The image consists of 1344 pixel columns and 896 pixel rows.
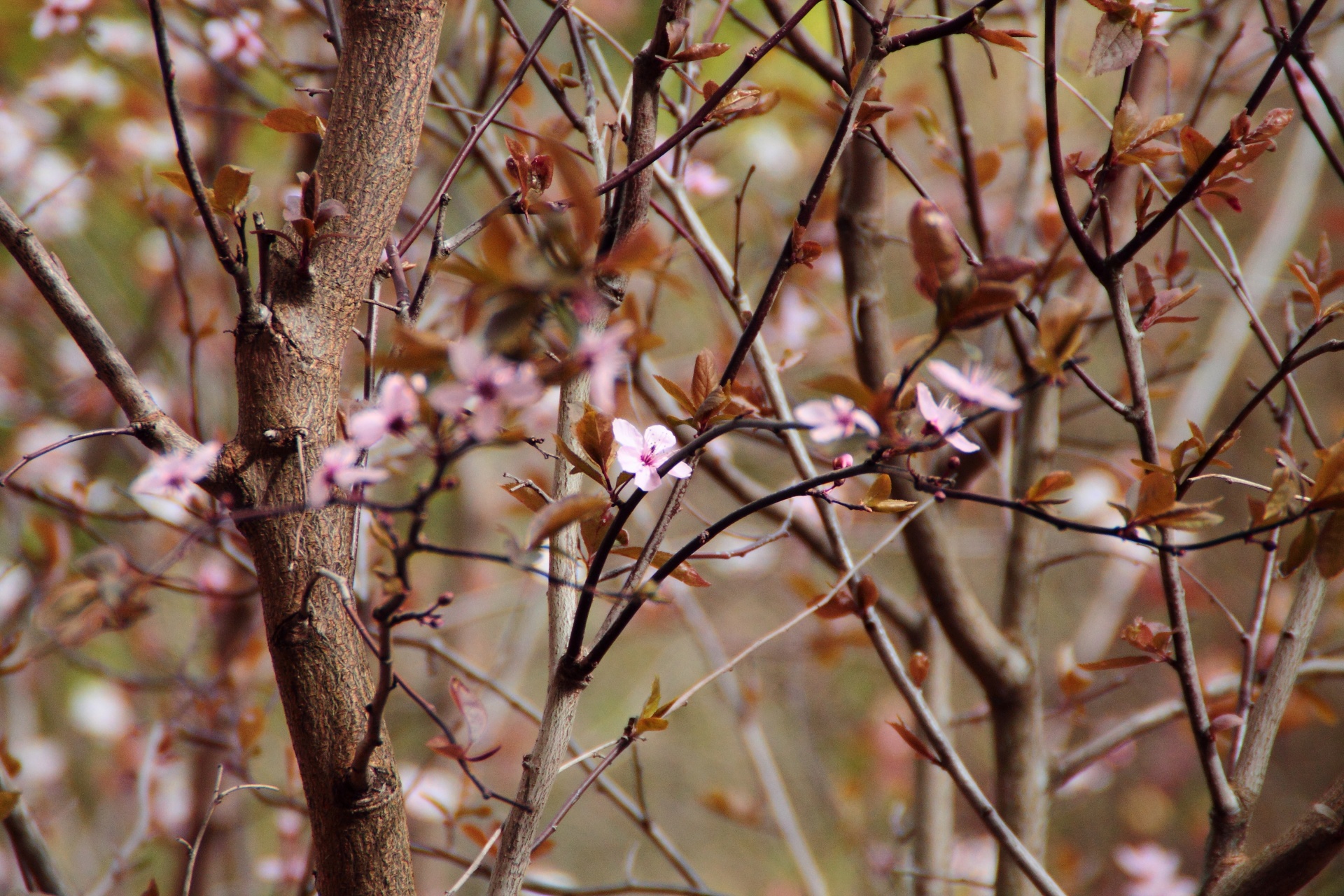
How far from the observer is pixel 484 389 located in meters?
0.31

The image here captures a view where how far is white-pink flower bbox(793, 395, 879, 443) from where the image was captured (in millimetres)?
342

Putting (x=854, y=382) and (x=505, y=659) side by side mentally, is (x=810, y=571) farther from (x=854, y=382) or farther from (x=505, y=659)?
(x=854, y=382)

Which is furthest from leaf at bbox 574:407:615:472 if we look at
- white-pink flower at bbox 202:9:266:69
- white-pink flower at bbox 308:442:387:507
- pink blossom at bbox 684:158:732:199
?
white-pink flower at bbox 202:9:266:69

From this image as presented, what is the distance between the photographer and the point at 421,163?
1.76 metres

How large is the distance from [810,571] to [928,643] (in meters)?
Result: 1.12

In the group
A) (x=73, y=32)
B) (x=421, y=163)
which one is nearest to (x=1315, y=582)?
(x=73, y=32)

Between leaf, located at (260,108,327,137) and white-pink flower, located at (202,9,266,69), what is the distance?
56 centimetres

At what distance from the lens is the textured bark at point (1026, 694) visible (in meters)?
0.82

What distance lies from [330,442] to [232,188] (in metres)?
0.15

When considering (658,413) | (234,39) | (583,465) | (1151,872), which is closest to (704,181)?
(658,413)

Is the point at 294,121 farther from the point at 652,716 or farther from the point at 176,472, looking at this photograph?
the point at 652,716

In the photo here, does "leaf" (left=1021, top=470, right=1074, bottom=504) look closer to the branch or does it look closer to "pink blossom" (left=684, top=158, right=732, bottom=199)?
the branch

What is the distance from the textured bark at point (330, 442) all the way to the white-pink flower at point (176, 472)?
0.02 metres

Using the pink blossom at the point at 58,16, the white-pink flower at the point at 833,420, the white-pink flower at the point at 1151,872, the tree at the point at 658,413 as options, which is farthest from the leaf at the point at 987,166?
the white-pink flower at the point at 1151,872
